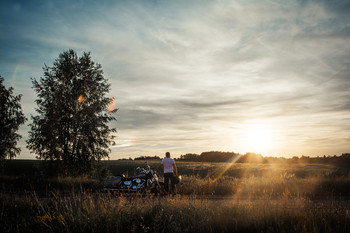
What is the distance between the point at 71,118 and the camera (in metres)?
23.4

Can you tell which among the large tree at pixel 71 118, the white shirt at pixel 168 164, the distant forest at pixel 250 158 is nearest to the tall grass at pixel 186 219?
the white shirt at pixel 168 164

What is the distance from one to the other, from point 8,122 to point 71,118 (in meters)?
8.99

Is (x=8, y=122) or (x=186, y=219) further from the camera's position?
(x=8, y=122)

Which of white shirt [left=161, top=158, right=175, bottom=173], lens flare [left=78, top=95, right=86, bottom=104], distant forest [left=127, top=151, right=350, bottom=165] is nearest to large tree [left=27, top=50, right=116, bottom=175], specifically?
lens flare [left=78, top=95, right=86, bottom=104]

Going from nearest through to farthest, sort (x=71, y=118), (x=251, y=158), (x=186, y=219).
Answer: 1. (x=186, y=219)
2. (x=71, y=118)
3. (x=251, y=158)

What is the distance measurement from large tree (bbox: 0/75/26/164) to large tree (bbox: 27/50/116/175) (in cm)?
607

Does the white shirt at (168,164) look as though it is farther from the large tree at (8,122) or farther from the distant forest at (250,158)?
the distant forest at (250,158)

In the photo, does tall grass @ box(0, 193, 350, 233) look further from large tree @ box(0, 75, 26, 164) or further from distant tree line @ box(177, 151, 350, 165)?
distant tree line @ box(177, 151, 350, 165)

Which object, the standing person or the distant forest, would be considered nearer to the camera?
the standing person

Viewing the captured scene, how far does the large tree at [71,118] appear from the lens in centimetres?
2258

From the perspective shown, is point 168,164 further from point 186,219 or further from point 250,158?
point 250,158

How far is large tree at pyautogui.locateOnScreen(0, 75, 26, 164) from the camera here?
26359 millimetres

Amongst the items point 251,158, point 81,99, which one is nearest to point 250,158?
point 251,158

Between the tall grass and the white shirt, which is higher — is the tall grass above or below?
below
